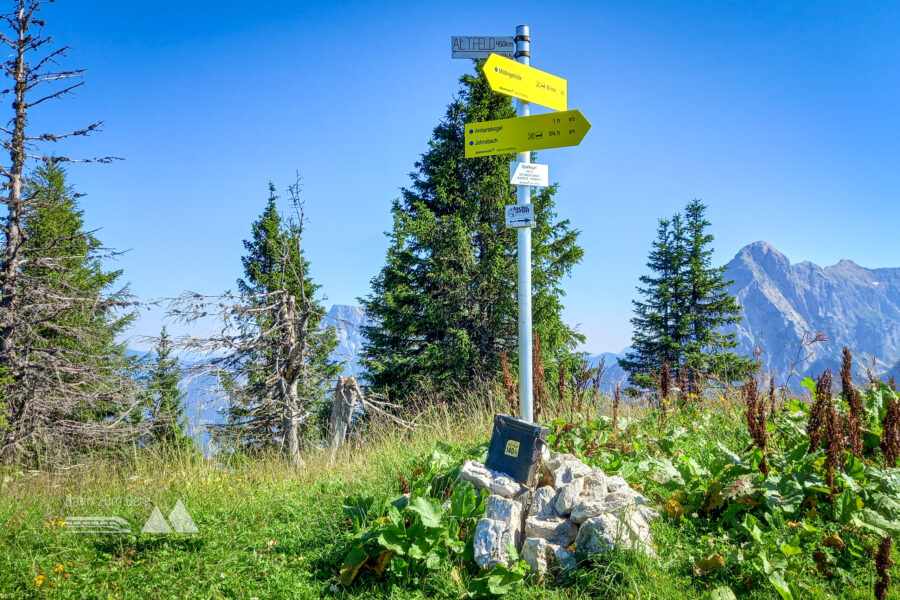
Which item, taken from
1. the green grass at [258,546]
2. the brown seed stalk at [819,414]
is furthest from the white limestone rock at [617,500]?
A: the brown seed stalk at [819,414]

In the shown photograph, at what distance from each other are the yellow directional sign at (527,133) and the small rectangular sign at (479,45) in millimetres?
806

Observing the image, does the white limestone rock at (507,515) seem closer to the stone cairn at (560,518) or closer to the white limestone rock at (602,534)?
the stone cairn at (560,518)

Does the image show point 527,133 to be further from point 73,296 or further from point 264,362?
point 73,296

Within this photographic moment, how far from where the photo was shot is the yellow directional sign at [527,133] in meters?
4.29

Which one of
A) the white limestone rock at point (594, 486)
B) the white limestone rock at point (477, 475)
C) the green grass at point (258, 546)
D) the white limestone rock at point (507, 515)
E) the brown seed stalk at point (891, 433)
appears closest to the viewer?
the green grass at point (258, 546)

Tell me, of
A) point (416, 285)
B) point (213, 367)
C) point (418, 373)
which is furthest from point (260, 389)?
point (416, 285)

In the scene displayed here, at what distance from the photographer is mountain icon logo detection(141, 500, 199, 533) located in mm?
3963

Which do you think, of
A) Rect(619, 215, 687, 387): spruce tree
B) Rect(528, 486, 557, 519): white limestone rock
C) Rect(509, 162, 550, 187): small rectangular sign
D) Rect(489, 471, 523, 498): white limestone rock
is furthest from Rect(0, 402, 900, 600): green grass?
Rect(619, 215, 687, 387): spruce tree

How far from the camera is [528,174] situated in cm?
454

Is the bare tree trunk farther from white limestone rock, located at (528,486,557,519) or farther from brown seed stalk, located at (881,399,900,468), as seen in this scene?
brown seed stalk, located at (881,399,900,468)

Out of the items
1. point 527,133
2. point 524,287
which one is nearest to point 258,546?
point 524,287

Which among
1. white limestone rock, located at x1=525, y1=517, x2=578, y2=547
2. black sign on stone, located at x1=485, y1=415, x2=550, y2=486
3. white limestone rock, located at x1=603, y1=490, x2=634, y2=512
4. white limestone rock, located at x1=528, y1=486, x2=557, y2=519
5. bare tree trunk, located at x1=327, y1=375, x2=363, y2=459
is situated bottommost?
bare tree trunk, located at x1=327, y1=375, x2=363, y2=459

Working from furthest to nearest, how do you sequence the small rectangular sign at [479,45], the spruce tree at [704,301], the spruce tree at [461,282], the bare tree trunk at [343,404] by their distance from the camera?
the spruce tree at [704,301]
the spruce tree at [461,282]
the bare tree trunk at [343,404]
the small rectangular sign at [479,45]

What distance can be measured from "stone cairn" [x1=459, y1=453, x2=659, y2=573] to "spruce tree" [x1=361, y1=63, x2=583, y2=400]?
30.2ft
